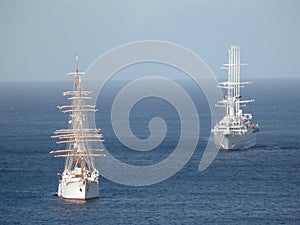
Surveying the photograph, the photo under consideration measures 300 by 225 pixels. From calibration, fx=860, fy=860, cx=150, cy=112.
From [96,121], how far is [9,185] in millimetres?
88692

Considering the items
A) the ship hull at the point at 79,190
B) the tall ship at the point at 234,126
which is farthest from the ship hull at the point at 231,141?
the ship hull at the point at 79,190

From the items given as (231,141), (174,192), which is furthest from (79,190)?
(231,141)

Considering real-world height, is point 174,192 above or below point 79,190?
below

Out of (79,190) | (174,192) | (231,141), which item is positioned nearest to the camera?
(79,190)

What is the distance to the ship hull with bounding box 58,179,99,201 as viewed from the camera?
87.4 meters

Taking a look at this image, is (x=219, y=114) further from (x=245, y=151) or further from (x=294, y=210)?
(x=294, y=210)

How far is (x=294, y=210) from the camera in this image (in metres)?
82.5

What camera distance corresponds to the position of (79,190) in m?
87.6

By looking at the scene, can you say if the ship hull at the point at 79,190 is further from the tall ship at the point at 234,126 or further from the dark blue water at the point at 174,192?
the tall ship at the point at 234,126

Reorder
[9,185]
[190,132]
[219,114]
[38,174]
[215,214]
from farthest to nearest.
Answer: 1. [219,114]
2. [190,132]
3. [38,174]
4. [9,185]
5. [215,214]

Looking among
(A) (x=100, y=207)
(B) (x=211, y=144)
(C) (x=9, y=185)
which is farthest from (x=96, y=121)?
(A) (x=100, y=207)

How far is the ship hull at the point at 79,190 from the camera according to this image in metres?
87.4

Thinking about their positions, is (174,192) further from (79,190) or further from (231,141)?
(231,141)

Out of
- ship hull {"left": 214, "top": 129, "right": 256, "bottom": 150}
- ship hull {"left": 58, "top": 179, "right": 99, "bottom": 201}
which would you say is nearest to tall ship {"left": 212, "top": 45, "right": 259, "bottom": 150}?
ship hull {"left": 214, "top": 129, "right": 256, "bottom": 150}
